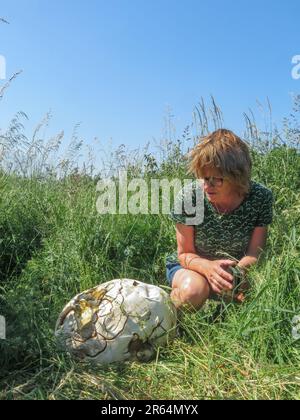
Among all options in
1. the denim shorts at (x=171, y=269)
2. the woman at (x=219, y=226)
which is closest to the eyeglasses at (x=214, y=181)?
the woman at (x=219, y=226)

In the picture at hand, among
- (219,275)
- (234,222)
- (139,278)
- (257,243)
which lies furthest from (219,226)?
(139,278)

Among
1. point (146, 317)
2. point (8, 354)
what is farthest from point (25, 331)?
point (146, 317)

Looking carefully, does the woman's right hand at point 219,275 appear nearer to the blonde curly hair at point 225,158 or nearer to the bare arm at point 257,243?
the bare arm at point 257,243

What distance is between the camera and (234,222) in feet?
8.99

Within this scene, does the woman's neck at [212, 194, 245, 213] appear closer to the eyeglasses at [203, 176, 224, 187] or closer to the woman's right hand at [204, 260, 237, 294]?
the eyeglasses at [203, 176, 224, 187]

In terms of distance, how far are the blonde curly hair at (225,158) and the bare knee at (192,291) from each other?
1.64ft

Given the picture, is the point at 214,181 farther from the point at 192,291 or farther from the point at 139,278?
the point at 139,278

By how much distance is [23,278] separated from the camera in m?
3.25

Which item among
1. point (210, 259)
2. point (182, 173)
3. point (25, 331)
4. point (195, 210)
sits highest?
point (182, 173)

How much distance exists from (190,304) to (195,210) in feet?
1.60

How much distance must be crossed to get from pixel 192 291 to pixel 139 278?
0.78 m

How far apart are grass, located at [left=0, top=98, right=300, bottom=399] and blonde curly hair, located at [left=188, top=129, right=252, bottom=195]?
38cm

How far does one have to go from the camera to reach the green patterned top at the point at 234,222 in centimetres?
273
